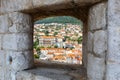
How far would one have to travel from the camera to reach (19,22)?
103 inches

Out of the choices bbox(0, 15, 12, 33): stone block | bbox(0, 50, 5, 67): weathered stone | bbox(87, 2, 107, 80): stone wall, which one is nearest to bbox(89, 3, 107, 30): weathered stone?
bbox(87, 2, 107, 80): stone wall

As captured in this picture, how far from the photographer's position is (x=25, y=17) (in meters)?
2.69

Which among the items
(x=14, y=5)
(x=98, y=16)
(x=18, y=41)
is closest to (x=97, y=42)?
(x=98, y=16)

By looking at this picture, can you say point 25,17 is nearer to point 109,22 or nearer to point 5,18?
point 5,18

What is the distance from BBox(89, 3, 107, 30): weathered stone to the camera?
1.68 metres

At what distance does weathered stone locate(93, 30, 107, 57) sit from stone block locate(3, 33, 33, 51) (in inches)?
45.7

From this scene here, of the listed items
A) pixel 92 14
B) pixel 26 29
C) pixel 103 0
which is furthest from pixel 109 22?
pixel 26 29

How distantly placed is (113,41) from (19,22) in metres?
1.45

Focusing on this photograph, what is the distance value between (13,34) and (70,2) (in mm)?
995

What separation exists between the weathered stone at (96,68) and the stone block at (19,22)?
1092mm

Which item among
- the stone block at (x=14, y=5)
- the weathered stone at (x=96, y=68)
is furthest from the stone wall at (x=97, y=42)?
the stone block at (x=14, y=5)

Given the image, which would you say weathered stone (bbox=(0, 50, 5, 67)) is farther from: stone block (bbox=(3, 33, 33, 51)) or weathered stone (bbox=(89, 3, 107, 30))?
weathered stone (bbox=(89, 3, 107, 30))

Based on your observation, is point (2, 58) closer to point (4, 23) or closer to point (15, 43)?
point (15, 43)

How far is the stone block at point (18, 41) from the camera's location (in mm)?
2621
